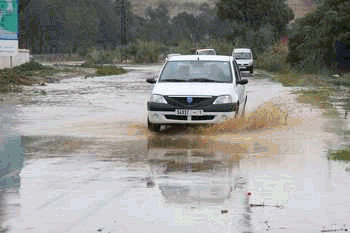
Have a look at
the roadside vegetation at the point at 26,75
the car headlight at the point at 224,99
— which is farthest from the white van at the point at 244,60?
the car headlight at the point at 224,99

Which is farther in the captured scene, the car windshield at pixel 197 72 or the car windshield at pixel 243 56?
the car windshield at pixel 243 56

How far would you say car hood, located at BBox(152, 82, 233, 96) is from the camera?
19.7 metres

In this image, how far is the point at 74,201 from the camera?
35.4 feet

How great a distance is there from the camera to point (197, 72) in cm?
2156

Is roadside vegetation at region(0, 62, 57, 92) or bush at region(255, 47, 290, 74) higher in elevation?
roadside vegetation at region(0, 62, 57, 92)

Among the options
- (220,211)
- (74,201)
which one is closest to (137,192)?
(74,201)

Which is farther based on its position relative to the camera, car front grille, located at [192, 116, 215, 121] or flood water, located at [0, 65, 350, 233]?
car front grille, located at [192, 116, 215, 121]

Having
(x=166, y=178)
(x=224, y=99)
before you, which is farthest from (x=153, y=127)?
(x=166, y=178)

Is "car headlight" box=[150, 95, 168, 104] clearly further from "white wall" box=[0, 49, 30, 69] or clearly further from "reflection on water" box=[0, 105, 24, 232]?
"white wall" box=[0, 49, 30, 69]

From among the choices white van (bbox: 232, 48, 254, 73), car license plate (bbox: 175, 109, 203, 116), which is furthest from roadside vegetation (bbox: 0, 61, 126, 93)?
car license plate (bbox: 175, 109, 203, 116)

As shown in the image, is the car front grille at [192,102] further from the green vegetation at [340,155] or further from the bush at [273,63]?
the bush at [273,63]

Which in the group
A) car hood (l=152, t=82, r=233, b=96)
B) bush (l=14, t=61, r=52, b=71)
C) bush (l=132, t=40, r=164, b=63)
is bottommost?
bush (l=132, t=40, r=164, b=63)

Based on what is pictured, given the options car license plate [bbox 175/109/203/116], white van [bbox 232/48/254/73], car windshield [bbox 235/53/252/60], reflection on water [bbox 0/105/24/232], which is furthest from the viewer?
car windshield [bbox 235/53/252/60]

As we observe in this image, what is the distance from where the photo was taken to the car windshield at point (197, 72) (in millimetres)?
21016
